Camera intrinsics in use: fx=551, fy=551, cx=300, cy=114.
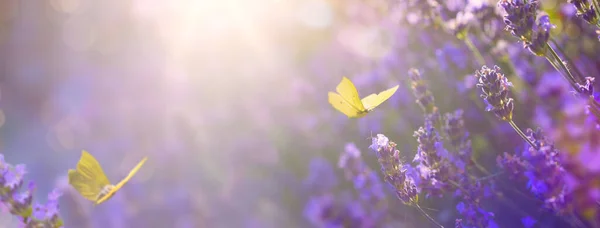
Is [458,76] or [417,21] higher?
[417,21]

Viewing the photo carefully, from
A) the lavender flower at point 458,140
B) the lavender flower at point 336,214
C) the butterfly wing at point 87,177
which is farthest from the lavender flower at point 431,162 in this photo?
the butterfly wing at point 87,177

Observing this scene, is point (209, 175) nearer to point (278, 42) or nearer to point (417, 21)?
point (278, 42)

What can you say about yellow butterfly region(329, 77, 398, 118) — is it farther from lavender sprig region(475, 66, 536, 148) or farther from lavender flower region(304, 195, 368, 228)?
lavender flower region(304, 195, 368, 228)

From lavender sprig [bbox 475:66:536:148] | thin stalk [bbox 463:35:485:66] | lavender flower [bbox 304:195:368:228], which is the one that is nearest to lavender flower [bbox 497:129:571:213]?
lavender sprig [bbox 475:66:536:148]

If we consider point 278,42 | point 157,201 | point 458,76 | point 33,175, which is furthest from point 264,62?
point 33,175

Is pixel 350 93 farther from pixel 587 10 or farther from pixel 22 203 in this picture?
pixel 22 203

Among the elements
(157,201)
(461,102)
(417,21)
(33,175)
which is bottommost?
(461,102)
